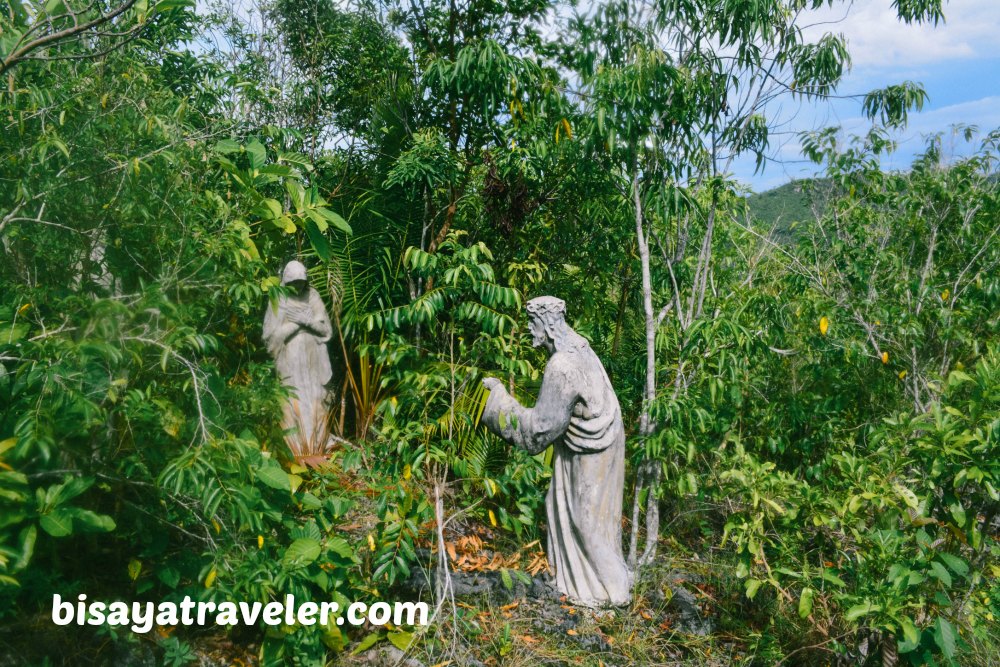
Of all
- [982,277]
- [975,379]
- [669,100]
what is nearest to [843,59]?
[669,100]

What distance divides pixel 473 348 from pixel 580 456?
1.06 m

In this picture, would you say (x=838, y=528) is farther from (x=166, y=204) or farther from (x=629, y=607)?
(x=166, y=204)

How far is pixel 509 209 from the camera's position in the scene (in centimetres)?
507

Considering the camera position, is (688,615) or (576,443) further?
(688,615)

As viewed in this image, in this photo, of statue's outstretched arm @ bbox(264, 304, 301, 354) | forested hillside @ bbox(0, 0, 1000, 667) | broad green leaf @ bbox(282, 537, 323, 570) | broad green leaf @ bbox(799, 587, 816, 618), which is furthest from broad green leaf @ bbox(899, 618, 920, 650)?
statue's outstretched arm @ bbox(264, 304, 301, 354)

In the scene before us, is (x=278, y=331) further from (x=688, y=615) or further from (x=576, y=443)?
→ (x=688, y=615)

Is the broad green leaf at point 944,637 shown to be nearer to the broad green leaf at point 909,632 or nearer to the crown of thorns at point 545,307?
the broad green leaf at point 909,632

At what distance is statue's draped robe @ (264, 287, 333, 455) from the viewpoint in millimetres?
5375

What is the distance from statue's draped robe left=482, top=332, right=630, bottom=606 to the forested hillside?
17cm

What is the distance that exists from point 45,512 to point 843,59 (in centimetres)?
425

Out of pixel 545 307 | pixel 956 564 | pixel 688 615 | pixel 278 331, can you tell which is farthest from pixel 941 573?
pixel 278 331

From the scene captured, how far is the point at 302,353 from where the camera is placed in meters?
5.46

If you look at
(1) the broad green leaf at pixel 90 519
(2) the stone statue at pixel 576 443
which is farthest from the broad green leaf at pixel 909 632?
(1) the broad green leaf at pixel 90 519

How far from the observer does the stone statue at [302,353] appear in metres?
5.36
